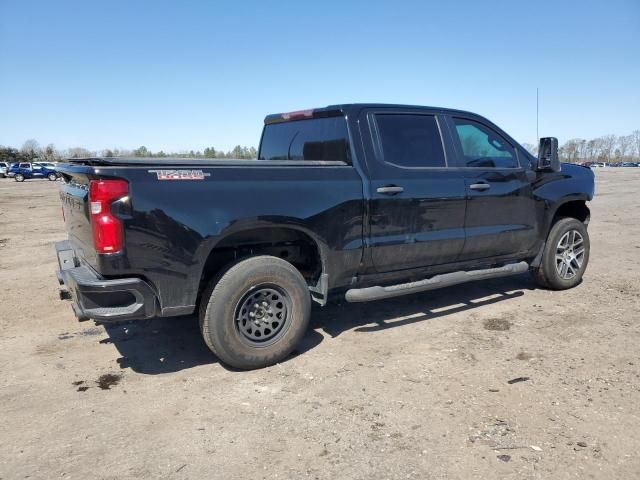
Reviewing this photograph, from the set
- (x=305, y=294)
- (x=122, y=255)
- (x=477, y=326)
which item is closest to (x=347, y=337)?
(x=305, y=294)

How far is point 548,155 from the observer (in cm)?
531

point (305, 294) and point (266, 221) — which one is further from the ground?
point (266, 221)

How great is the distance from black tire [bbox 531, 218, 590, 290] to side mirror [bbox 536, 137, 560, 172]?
2.38 feet

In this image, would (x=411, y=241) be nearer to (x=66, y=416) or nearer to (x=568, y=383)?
(x=568, y=383)

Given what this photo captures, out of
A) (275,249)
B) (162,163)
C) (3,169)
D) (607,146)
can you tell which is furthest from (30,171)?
(607,146)

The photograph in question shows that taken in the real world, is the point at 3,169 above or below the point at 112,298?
above

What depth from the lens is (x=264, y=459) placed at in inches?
106

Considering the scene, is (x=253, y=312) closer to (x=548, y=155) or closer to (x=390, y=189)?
(x=390, y=189)

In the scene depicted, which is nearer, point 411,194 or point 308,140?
point 411,194

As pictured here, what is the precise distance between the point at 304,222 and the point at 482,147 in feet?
7.68

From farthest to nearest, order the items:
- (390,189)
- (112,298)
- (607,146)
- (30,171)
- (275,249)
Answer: (607,146) < (30,171) < (390,189) < (275,249) < (112,298)

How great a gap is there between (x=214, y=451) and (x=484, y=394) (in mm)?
1816

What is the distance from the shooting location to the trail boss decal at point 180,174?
3289 millimetres

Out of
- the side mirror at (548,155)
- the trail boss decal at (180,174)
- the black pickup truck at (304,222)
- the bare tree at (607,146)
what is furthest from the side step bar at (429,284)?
the bare tree at (607,146)
